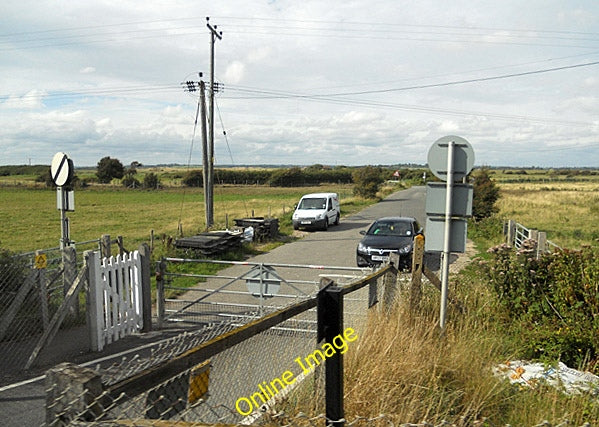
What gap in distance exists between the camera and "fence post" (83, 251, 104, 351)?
7934 mm

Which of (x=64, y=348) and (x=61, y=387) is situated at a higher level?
(x=61, y=387)

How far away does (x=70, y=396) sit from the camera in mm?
1829

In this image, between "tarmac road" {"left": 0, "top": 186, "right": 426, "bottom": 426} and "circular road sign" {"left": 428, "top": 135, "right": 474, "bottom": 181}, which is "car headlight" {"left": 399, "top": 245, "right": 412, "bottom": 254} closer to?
"tarmac road" {"left": 0, "top": 186, "right": 426, "bottom": 426}

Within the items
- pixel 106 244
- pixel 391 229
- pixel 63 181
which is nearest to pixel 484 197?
pixel 391 229

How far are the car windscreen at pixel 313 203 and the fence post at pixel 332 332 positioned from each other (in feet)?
80.1

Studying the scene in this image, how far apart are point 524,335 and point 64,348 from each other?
6.75 metres

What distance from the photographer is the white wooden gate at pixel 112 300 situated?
26.2ft

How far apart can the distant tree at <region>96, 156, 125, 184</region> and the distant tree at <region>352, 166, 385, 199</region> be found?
6241cm

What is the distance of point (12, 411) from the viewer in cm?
579

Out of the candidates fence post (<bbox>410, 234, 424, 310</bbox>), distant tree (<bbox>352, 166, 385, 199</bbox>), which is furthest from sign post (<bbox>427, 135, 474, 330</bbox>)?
distant tree (<bbox>352, 166, 385, 199</bbox>)

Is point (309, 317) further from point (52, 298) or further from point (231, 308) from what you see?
point (52, 298)

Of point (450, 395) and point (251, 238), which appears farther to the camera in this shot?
point (251, 238)

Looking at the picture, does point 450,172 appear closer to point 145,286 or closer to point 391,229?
point 145,286

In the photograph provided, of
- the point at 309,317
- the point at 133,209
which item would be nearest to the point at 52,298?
the point at 309,317
